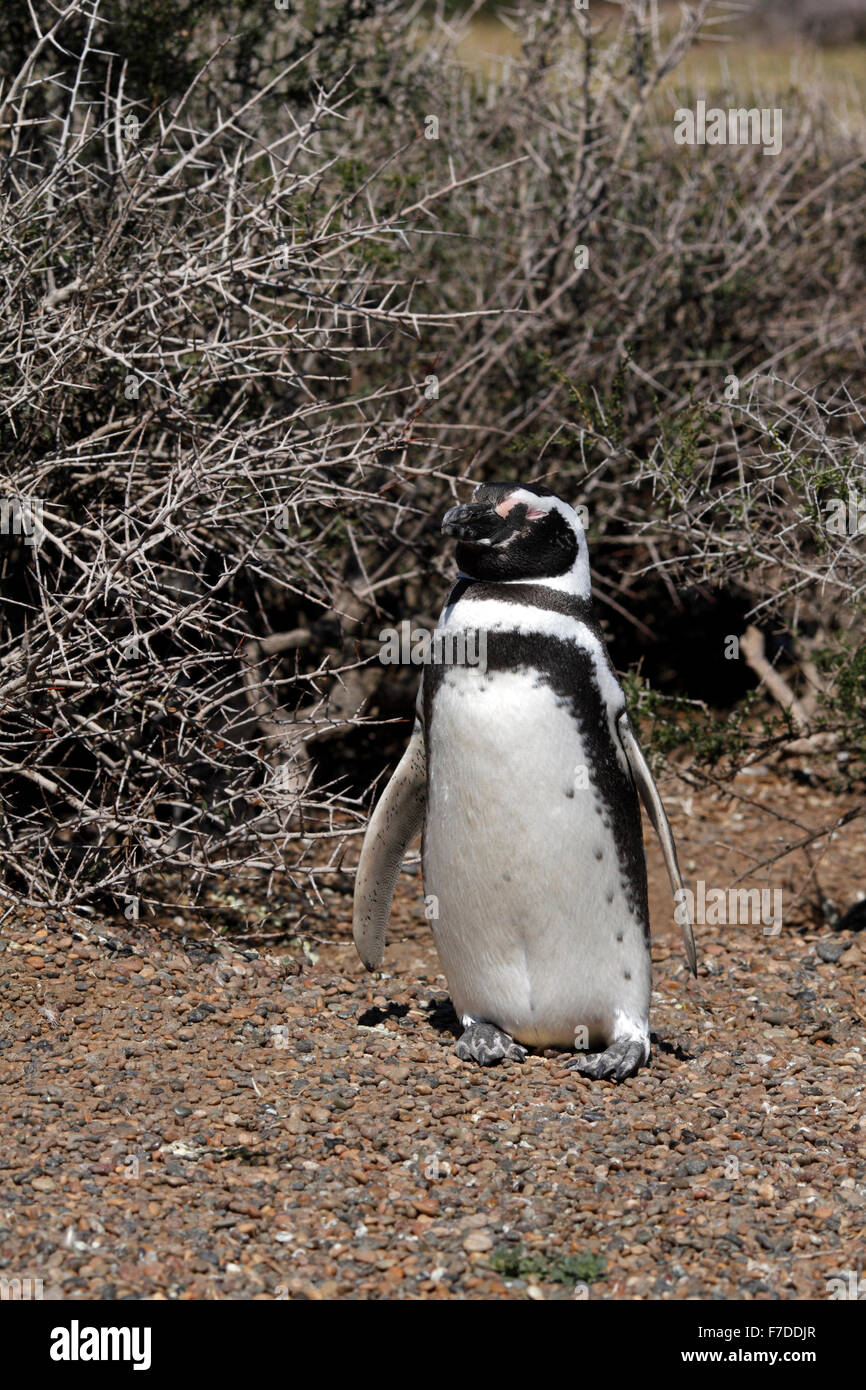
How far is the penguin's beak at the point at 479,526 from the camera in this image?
3.99m

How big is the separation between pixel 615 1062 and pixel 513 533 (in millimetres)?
1486

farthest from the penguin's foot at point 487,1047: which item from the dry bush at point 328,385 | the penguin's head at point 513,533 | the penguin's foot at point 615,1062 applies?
the penguin's head at point 513,533

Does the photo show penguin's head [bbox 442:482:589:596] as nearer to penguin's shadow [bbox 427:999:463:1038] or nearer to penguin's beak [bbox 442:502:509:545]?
penguin's beak [bbox 442:502:509:545]

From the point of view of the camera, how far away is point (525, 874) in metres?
4.09

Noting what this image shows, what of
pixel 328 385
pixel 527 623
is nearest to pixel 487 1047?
pixel 527 623

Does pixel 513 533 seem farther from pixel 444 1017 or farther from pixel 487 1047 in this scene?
pixel 444 1017

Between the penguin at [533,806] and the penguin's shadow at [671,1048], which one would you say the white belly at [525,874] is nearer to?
the penguin at [533,806]

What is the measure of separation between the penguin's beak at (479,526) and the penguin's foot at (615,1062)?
146 cm

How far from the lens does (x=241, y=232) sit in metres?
5.36

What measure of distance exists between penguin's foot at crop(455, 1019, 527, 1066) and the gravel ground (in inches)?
2.1

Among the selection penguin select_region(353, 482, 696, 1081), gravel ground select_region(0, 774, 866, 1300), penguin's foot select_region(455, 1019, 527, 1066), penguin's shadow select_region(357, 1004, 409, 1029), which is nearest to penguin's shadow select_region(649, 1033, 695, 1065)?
gravel ground select_region(0, 774, 866, 1300)

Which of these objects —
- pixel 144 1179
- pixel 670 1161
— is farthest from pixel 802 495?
pixel 144 1179

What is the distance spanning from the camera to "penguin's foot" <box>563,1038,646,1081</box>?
4.07 m
